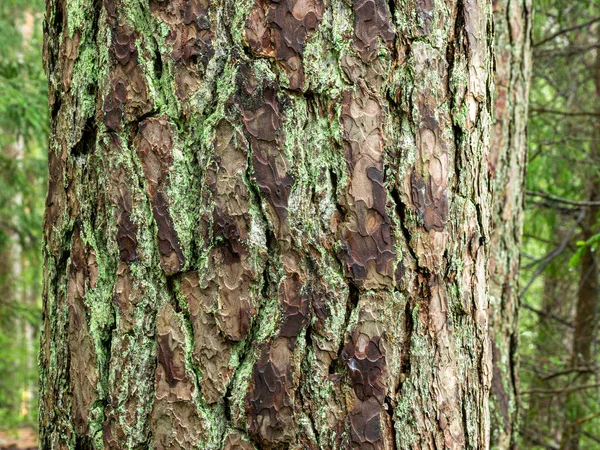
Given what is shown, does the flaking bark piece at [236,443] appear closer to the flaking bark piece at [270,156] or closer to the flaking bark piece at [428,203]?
the flaking bark piece at [270,156]

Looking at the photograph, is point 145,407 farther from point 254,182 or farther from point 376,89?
point 376,89

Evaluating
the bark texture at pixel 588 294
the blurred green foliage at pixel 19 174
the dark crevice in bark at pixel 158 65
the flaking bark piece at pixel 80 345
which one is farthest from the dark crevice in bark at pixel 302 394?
the bark texture at pixel 588 294

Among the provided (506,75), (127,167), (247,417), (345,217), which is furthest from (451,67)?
(506,75)

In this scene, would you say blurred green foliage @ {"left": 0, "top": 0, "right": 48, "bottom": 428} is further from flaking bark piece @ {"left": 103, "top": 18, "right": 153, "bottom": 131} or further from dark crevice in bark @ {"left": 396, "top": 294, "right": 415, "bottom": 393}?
dark crevice in bark @ {"left": 396, "top": 294, "right": 415, "bottom": 393}

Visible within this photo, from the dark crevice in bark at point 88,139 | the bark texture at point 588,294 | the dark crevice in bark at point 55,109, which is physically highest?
the dark crevice in bark at point 55,109

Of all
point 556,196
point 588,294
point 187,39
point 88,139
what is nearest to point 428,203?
point 187,39

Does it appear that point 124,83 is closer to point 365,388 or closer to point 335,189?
point 335,189
